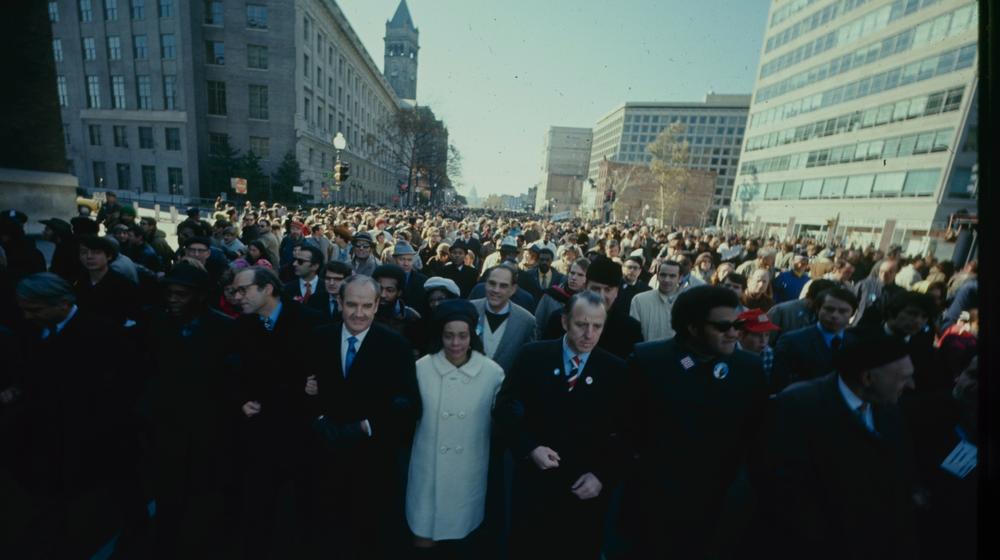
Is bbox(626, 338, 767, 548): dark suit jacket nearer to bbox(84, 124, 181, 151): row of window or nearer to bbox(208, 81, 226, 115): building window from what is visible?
bbox(208, 81, 226, 115): building window

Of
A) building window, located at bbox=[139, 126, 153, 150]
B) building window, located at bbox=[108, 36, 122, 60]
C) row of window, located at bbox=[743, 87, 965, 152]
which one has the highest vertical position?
building window, located at bbox=[108, 36, 122, 60]

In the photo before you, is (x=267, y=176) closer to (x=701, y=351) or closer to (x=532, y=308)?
(x=532, y=308)

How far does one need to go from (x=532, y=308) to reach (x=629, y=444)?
10.8 feet

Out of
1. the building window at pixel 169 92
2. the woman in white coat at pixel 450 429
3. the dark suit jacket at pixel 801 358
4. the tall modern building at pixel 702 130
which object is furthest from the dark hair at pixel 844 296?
the tall modern building at pixel 702 130

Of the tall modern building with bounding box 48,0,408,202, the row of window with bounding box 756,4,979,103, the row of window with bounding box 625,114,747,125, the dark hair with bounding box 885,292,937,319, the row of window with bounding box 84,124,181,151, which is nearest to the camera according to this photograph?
the dark hair with bounding box 885,292,937,319

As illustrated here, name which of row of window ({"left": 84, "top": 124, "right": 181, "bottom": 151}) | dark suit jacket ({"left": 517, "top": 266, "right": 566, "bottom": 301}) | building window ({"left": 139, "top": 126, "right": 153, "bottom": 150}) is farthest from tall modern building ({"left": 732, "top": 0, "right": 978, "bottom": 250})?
building window ({"left": 139, "top": 126, "right": 153, "bottom": 150})

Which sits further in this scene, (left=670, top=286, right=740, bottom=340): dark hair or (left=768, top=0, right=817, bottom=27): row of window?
(left=768, top=0, right=817, bottom=27): row of window

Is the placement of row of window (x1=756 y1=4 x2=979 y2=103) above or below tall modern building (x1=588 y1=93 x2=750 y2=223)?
below

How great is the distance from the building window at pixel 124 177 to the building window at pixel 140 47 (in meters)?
10.5

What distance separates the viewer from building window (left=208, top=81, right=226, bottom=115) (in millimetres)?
39688

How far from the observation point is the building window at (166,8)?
3731 centimetres

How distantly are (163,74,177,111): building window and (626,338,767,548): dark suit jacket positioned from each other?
51336 millimetres

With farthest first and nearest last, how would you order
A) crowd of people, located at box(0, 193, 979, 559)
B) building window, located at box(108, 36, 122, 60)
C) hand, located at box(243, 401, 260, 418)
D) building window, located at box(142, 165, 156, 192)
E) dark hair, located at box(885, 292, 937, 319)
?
building window, located at box(142, 165, 156, 192) < building window, located at box(108, 36, 122, 60) < dark hair, located at box(885, 292, 937, 319) < hand, located at box(243, 401, 260, 418) < crowd of people, located at box(0, 193, 979, 559)

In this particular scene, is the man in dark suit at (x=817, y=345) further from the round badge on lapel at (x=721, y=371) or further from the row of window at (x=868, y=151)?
the row of window at (x=868, y=151)
